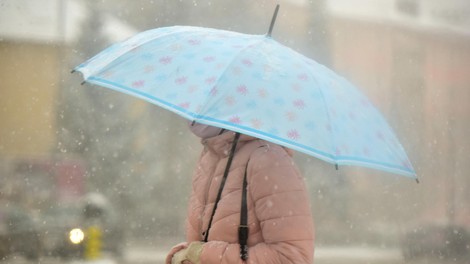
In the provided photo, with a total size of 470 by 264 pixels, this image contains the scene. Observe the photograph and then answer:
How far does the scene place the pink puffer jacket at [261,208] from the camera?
2977mm

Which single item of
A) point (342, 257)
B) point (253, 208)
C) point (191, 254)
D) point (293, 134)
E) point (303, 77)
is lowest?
point (342, 257)

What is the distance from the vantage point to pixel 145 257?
442 inches

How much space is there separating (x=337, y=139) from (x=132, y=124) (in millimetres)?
9791

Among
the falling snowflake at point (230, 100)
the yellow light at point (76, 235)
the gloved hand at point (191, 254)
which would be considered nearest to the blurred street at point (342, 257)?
the yellow light at point (76, 235)

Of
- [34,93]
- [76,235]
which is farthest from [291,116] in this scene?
[34,93]

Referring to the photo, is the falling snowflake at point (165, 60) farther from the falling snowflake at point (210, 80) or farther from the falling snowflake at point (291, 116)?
the falling snowflake at point (291, 116)

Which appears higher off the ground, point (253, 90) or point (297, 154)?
point (253, 90)

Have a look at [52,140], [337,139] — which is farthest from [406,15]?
[337,139]

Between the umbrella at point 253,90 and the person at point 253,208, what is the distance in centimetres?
16

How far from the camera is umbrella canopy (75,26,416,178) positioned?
292 centimetres

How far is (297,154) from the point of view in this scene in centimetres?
1162

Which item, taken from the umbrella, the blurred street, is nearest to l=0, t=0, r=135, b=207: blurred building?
the blurred street

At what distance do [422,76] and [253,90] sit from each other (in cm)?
908

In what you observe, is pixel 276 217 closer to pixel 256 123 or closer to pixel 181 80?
pixel 256 123
